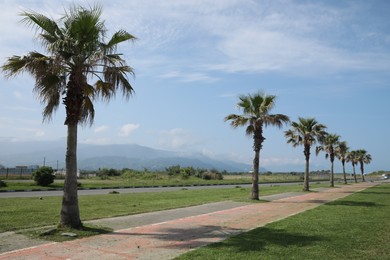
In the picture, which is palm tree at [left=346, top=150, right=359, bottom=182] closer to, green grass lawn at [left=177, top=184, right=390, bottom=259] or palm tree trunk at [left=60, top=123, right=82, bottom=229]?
green grass lawn at [left=177, top=184, right=390, bottom=259]

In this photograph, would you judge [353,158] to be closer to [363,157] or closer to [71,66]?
[363,157]

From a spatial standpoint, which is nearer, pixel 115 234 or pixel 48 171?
pixel 115 234

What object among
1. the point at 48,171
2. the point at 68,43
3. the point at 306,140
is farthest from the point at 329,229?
the point at 48,171

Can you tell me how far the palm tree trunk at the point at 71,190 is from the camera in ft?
36.7

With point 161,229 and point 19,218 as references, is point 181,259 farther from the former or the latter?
point 19,218

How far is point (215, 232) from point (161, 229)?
164cm

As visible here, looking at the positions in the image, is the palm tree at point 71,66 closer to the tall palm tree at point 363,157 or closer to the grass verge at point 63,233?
the grass verge at point 63,233

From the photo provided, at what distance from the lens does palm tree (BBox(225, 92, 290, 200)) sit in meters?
24.2

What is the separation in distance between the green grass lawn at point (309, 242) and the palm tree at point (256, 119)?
34.5 ft

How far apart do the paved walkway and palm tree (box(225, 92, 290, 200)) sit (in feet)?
27.0

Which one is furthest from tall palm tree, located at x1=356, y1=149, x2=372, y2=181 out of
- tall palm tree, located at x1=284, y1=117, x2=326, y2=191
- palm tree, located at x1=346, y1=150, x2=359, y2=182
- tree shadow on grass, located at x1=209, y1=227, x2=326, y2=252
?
tree shadow on grass, located at x1=209, y1=227, x2=326, y2=252

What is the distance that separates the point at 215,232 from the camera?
11.6 metres

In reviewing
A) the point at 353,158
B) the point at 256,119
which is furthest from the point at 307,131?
the point at 353,158

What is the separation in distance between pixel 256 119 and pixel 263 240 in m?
14.9
